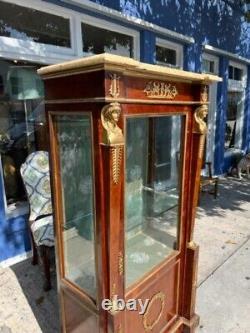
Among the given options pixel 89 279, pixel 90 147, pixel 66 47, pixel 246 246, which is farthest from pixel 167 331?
pixel 66 47

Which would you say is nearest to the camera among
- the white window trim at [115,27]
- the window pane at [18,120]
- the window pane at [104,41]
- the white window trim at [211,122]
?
the window pane at [18,120]

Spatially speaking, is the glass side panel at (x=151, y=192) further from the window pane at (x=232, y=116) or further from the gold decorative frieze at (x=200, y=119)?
the window pane at (x=232, y=116)

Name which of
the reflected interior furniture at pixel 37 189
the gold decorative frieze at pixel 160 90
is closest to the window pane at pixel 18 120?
the reflected interior furniture at pixel 37 189

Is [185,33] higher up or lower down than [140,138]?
higher up

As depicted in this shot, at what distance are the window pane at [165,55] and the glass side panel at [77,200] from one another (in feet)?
11.0

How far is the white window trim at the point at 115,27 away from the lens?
10.8 ft

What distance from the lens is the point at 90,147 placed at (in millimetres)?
1328

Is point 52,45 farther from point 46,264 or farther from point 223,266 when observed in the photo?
point 223,266

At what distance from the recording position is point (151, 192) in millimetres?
2020

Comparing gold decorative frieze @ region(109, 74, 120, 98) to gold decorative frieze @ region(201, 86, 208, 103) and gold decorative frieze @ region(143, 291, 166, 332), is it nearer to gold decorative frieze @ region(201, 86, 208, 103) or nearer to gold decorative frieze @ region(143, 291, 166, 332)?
gold decorative frieze @ region(201, 86, 208, 103)

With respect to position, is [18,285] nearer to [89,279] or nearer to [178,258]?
[89,279]

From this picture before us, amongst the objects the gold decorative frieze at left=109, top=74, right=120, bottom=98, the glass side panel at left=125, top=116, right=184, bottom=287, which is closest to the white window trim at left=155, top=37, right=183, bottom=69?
the glass side panel at left=125, top=116, right=184, bottom=287

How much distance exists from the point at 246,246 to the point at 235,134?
4667 mm

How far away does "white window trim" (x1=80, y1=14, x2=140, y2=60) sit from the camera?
3.30 metres
